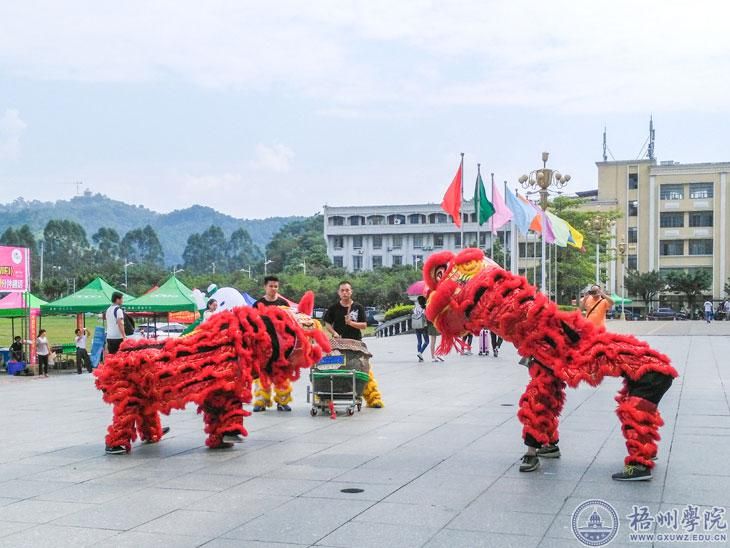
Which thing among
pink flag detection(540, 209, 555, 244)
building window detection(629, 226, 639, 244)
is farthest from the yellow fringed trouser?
building window detection(629, 226, 639, 244)

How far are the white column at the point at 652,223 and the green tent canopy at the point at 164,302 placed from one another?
62225 millimetres

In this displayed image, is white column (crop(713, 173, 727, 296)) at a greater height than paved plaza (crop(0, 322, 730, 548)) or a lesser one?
greater

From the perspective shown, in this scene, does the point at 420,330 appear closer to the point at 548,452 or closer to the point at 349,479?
the point at 548,452

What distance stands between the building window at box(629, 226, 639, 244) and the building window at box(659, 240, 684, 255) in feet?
7.11

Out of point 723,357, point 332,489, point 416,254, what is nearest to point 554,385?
point 332,489

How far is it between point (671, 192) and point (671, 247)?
15.7 ft

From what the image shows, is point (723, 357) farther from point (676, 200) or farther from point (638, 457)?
point (676, 200)

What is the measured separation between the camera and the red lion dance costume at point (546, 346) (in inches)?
279

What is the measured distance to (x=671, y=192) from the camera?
76188mm

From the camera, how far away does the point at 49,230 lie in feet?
390

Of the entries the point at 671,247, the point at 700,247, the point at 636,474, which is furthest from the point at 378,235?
the point at 636,474

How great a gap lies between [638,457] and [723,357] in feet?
48.2

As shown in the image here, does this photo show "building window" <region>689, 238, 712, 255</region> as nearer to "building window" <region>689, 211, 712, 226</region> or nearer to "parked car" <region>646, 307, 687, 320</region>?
"building window" <region>689, 211, 712, 226</region>

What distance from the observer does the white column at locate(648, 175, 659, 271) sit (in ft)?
250
